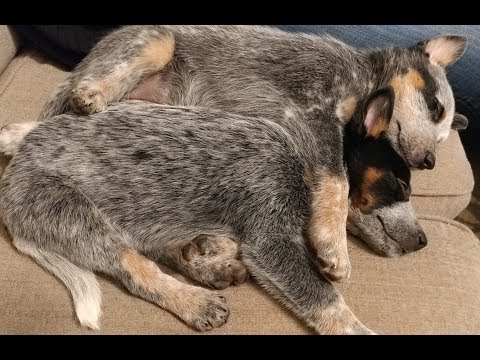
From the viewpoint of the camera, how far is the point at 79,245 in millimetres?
1687

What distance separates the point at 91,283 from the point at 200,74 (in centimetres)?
95

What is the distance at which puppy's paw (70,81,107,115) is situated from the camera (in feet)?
5.98

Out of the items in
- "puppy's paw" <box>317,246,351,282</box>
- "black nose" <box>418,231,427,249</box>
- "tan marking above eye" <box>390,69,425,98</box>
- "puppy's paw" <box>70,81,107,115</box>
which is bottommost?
"black nose" <box>418,231,427,249</box>

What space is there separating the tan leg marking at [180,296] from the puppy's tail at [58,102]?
674 millimetres

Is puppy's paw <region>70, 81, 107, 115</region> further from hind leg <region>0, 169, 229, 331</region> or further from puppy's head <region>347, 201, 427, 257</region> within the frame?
puppy's head <region>347, 201, 427, 257</region>

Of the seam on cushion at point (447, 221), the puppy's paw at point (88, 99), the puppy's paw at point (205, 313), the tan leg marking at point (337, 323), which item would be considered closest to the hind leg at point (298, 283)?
the tan leg marking at point (337, 323)

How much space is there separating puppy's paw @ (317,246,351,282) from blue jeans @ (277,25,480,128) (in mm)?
1203

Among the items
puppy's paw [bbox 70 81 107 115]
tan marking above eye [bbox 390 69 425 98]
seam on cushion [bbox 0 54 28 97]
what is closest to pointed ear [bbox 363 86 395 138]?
tan marking above eye [bbox 390 69 425 98]

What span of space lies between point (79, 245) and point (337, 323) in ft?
2.92

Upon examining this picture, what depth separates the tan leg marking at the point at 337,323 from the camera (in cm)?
165

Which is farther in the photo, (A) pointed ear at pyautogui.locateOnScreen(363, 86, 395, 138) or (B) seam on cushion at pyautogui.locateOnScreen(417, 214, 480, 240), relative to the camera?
(B) seam on cushion at pyautogui.locateOnScreen(417, 214, 480, 240)

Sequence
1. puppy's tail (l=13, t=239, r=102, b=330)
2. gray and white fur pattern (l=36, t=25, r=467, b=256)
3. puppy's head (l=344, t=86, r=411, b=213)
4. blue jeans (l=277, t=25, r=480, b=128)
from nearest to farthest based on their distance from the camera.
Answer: puppy's tail (l=13, t=239, r=102, b=330) < puppy's head (l=344, t=86, r=411, b=213) < gray and white fur pattern (l=36, t=25, r=467, b=256) < blue jeans (l=277, t=25, r=480, b=128)

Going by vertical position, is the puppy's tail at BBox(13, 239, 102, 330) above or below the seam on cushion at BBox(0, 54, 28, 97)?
below

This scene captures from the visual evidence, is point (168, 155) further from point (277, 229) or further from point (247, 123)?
point (277, 229)
